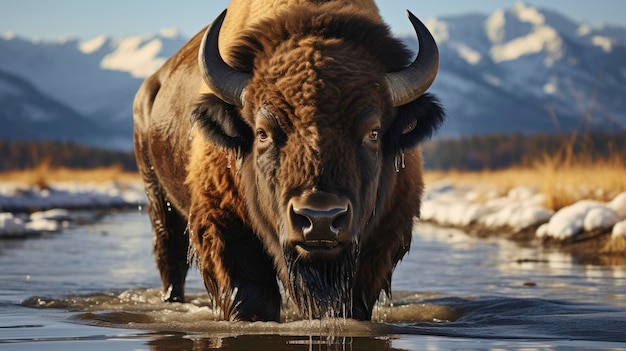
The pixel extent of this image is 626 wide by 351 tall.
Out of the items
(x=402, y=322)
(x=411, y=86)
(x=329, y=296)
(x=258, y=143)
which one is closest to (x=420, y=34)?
(x=411, y=86)

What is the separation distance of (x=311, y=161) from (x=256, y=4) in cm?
247

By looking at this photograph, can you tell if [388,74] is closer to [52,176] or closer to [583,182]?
[583,182]

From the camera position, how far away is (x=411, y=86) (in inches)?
260

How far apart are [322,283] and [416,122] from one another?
51.5 inches

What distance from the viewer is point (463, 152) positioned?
349 ft

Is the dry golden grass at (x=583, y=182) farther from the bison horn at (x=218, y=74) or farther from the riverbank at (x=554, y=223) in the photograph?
the bison horn at (x=218, y=74)

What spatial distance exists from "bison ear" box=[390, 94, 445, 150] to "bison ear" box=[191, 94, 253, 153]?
3.16 ft

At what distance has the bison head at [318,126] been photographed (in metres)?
5.79

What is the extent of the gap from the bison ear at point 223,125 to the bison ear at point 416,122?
0.96m

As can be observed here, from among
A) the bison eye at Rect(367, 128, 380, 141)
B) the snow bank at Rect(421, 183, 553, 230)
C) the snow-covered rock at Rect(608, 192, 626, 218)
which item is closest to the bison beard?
the bison eye at Rect(367, 128, 380, 141)

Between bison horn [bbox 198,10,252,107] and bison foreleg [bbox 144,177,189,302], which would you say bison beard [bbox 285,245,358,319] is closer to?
bison horn [bbox 198,10,252,107]

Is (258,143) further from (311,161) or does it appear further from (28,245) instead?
(28,245)

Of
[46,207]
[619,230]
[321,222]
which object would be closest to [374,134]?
[321,222]

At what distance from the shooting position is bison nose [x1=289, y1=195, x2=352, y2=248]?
5.45m
